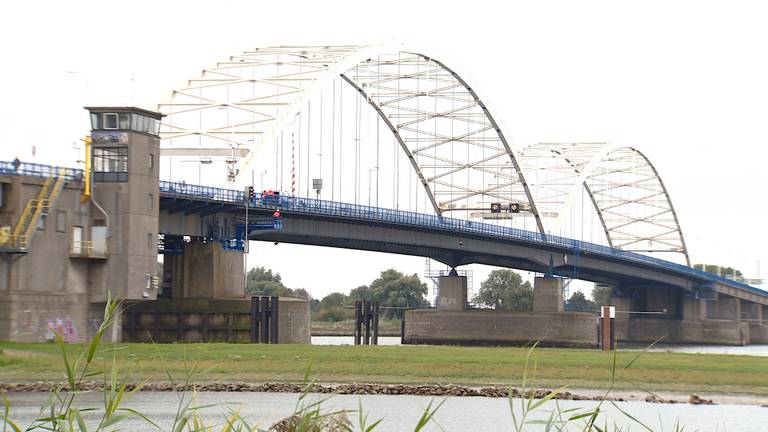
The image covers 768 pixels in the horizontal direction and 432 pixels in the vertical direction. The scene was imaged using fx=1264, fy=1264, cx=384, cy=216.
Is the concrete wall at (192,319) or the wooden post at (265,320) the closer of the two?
the concrete wall at (192,319)

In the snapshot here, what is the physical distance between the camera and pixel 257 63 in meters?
90.1

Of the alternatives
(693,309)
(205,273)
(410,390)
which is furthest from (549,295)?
(410,390)

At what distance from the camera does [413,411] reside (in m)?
35.8

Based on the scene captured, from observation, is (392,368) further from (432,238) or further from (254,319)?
(432,238)

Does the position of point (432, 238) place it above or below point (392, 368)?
above

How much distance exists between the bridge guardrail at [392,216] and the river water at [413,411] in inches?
1295

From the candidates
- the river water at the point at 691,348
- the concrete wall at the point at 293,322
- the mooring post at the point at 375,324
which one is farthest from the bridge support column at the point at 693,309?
the concrete wall at the point at 293,322

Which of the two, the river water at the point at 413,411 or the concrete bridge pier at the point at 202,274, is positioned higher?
the concrete bridge pier at the point at 202,274

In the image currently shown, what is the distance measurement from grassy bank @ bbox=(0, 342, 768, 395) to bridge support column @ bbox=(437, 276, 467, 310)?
63.5m

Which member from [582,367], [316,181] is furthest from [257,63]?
[582,367]

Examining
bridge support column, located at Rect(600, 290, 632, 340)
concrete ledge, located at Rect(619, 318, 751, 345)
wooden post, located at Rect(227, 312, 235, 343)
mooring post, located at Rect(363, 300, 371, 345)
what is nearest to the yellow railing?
wooden post, located at Rect(227, 312, 235, 343)

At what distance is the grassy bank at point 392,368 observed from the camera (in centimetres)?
4519

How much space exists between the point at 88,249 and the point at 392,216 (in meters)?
38.1

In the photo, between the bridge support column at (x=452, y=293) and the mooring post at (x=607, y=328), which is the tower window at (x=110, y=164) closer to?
the mooring post at (x=607, y=328)
